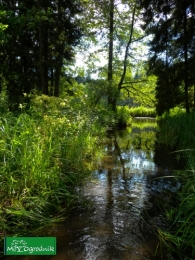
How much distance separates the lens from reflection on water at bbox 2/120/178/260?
2398 millimetres

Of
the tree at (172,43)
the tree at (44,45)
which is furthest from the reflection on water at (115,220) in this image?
the tree at (44,45)

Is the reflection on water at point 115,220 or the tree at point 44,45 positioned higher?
the tree at point 44,45

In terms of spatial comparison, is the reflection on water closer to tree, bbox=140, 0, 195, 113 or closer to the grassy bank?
the grassy bank

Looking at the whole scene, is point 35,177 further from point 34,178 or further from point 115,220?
point 115,220

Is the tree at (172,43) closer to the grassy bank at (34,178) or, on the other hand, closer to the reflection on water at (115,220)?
the reflection on water at (115,220)

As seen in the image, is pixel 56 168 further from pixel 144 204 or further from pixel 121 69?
pixel 121 69

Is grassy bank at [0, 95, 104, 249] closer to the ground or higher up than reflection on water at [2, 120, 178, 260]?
higher up

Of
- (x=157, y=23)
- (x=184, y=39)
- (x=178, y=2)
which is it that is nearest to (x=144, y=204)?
(x=184, y=39)

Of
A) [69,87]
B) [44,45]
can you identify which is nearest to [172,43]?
[44,45]

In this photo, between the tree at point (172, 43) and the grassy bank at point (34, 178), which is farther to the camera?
the tree at point (172, 43)

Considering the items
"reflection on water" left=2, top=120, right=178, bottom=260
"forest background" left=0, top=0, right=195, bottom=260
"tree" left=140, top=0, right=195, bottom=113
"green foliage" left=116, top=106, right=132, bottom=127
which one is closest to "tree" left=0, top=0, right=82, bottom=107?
"forest background" left=0, top=0, right=195, bottom=260

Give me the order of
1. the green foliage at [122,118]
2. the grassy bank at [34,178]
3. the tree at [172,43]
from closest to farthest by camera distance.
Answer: the grassy bank at [34,178] < the tree at [172,43] < the green foliage at [122,118]

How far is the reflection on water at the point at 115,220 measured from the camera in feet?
7.87

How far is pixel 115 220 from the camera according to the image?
3.04 metres
